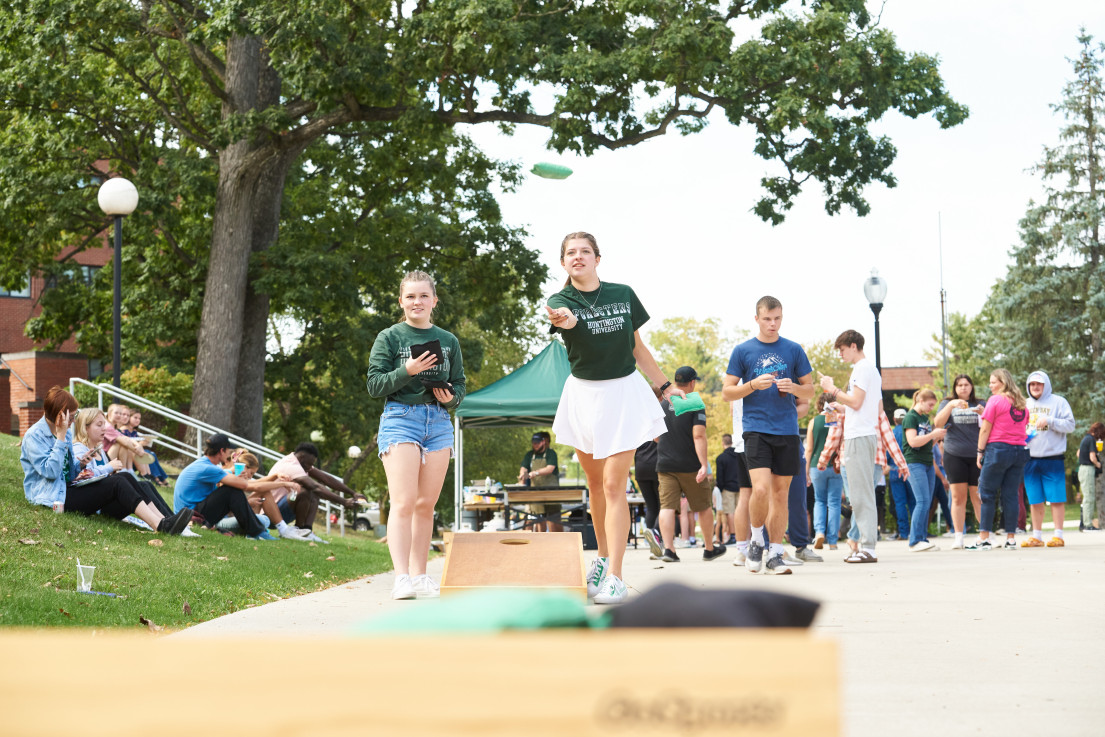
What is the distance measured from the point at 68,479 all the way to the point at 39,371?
91.6 ft

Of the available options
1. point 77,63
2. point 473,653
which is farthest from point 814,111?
point 473,653

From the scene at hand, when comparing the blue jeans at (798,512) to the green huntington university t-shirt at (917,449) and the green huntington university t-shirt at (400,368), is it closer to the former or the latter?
the green huntington university t-shirt at (917,449)

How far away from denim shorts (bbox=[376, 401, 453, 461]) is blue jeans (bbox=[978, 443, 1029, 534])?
26.4 ft

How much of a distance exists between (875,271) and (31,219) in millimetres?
17296

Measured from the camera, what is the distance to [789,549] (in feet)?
43.2

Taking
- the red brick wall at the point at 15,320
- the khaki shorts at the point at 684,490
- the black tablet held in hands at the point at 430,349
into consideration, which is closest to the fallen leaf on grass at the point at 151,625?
the black tablet held in hands at the point at 430,349

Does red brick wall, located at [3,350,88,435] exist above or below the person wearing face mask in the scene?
above

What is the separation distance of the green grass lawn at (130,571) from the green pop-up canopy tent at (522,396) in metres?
5.10

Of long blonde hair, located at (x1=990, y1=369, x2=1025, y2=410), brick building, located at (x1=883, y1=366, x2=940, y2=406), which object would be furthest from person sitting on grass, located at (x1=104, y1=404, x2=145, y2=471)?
brick building, located at (x1=883, y1=366, x2=940, y2=406)

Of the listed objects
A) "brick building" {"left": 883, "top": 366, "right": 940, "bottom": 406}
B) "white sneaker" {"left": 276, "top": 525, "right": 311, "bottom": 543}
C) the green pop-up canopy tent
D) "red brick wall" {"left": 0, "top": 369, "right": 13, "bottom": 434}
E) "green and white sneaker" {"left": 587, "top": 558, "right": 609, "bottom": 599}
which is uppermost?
"brick building" {"left": 883, "top": 366, "right": 940, "bottom": 406}

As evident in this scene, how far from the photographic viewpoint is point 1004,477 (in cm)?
1248

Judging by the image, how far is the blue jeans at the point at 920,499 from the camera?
42.1 ft

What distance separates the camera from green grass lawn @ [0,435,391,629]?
18.2 feet

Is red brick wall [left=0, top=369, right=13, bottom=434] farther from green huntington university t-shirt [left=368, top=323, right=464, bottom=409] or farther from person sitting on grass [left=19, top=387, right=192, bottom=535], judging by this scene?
green huntington university t-shirt [left=368, top=323, right=464, bottom=409]
